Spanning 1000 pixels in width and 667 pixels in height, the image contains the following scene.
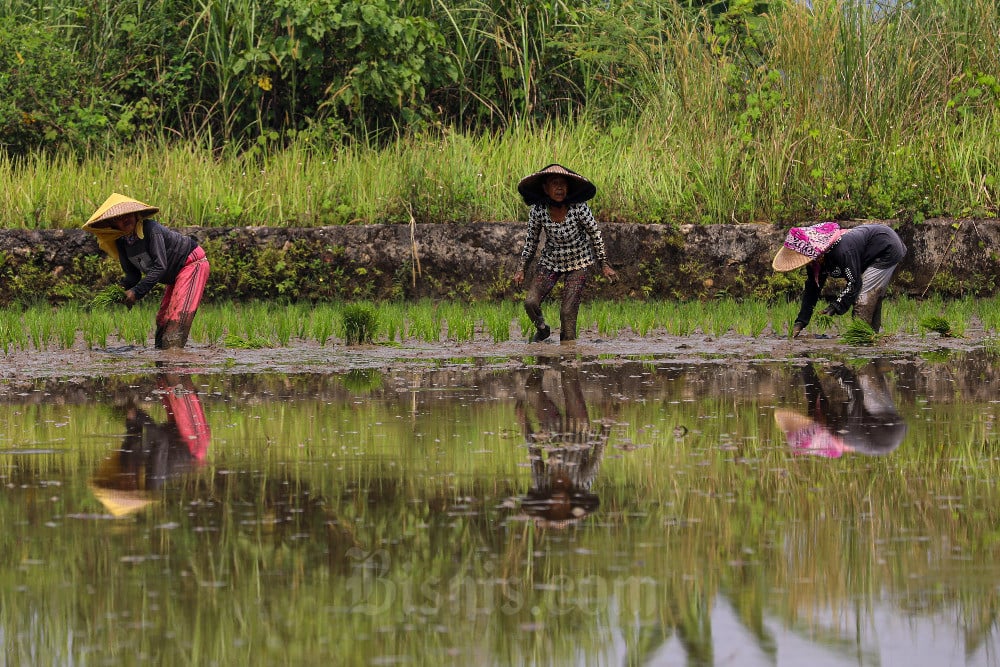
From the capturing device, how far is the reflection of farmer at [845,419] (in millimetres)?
6752

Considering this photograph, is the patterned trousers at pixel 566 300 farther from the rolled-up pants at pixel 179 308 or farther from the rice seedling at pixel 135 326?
the rice seedling at pixel 135 326

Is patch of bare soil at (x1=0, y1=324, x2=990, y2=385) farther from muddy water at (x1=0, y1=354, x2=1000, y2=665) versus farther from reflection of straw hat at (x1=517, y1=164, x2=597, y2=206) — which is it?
muddy water at (x1=0, y1=354, x2=1000, y2=665)

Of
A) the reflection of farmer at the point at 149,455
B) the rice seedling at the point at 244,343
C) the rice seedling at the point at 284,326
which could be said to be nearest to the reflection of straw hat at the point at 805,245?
the rice seedling at the point at 284,326

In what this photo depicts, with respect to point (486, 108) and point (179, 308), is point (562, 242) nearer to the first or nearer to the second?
point (179, 308)

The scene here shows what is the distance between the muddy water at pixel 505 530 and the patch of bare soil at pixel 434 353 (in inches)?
83.0

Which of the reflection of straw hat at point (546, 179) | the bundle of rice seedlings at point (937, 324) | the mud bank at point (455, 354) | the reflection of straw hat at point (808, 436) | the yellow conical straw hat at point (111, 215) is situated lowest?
the reflection of straw hat at point (808, 436)

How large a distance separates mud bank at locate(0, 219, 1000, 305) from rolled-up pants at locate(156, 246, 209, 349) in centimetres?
292

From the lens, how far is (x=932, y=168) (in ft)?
50.9

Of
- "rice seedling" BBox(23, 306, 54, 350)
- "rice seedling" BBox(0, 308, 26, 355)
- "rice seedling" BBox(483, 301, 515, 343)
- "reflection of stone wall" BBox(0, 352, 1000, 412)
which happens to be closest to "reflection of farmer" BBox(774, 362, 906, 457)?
"reflection of stone wall" BBox(0, 352, 1000, 412)

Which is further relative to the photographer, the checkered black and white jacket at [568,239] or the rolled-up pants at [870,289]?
the checkered black and white jacket at [568,239]

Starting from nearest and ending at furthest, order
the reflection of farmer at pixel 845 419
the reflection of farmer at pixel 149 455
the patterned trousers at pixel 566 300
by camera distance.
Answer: the reflection of farmer at pixel 149 455, the reflection of farmer at pixel 845 419, the patterned trousers at pixel 566 300

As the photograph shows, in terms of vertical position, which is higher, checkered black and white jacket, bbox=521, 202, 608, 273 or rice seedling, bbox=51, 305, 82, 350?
checkered black and white jacket, bbox=521, 202, 608, 273

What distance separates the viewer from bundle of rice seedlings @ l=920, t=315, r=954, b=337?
12.5 metres

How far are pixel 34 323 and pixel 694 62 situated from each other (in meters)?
8.18
